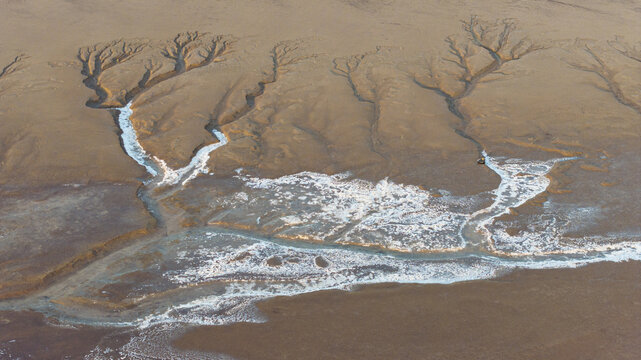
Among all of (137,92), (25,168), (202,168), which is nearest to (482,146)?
(202,168)

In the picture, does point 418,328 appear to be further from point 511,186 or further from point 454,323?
point 511,186

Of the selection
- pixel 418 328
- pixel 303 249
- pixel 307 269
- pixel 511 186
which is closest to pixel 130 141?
pixel 303 249

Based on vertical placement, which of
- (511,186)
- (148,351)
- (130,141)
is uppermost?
(511,186)

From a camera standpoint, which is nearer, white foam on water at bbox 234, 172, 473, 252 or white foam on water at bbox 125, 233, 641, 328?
white foam on water at bbox 125, 233, 641, 328

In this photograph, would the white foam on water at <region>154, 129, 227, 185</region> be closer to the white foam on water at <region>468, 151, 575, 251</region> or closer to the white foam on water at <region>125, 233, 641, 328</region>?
the white foam on water at <region>125, 233, 641, 328</region>

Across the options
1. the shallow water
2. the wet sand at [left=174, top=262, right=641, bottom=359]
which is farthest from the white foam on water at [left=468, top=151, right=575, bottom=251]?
the wet sand at [left=174, top=262, right=641, bottom=359]
